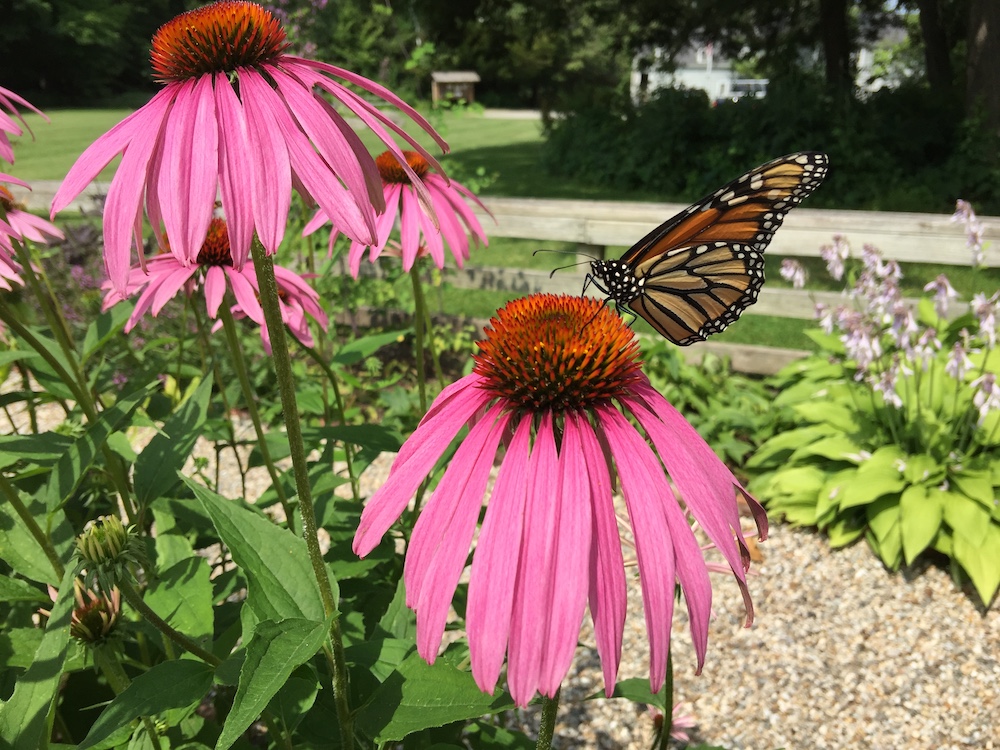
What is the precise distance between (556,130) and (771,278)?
6117 millimetres

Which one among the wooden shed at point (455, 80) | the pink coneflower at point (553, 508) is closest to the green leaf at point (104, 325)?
the pink coneflower at point (553, 508)

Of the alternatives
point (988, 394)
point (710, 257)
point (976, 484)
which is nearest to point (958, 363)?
point (988, 394)

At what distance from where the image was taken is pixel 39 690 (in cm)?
78

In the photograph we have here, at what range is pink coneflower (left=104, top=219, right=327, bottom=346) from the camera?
123 cm

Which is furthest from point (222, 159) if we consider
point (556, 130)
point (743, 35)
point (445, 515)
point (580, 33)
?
point (580, 33)

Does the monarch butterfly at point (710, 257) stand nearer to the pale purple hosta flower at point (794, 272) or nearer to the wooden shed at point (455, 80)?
the pale purple hosta flower at point (794, 272)

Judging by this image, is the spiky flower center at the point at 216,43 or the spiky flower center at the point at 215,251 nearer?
the spiky flower center at the point at 216,43

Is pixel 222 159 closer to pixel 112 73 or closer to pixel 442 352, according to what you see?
pixel 442 352

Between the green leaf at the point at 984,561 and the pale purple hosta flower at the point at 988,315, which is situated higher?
the pale purple hosta flower at the point at 988,315

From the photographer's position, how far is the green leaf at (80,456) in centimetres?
98

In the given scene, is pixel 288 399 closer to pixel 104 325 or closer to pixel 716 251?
pixel 104 325

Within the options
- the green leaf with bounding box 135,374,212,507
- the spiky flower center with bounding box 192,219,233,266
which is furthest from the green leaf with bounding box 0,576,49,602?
the spiky flower center with bounding box 192,219,233,266

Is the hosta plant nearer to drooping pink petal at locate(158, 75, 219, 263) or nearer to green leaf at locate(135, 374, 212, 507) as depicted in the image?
green leaf at locate(135, 374, 212, 507)

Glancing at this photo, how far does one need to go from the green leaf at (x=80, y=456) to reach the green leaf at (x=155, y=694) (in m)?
0.31
